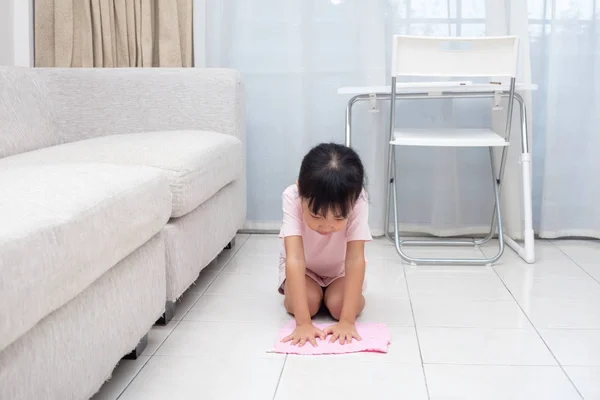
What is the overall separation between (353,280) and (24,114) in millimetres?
1215

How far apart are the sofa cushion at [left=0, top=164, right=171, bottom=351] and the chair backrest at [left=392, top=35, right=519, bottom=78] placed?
3.33ft

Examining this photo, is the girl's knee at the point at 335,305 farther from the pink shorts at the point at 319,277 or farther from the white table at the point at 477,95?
the white table at the point at 477,95

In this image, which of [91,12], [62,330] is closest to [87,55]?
[91,12]

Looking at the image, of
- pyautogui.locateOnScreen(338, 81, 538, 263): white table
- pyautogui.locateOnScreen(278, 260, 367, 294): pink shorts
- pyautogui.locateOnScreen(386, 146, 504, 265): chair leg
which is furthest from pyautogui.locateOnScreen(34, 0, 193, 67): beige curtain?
→ pyautogui.locateOnScreen(278, 260, 367, 294): pink shorts

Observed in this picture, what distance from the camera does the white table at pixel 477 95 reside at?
251 centimetres

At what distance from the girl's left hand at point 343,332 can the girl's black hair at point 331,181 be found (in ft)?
0.90

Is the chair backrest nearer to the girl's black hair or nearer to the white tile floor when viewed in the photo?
the white tile floor

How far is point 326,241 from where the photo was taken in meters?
1.92

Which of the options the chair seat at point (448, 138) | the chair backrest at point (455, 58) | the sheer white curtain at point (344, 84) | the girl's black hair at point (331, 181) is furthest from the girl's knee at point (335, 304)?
the sheer white curtain at point (344, 84)

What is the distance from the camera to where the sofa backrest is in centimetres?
223

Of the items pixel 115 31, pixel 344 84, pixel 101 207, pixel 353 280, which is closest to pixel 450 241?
pixel 344 84

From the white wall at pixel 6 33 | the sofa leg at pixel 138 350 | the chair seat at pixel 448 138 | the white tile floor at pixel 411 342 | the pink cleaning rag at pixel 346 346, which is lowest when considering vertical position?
the white tile floor at pixel 411 342

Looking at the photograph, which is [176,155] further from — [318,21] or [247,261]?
[318,21]

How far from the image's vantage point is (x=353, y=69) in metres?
3.00
